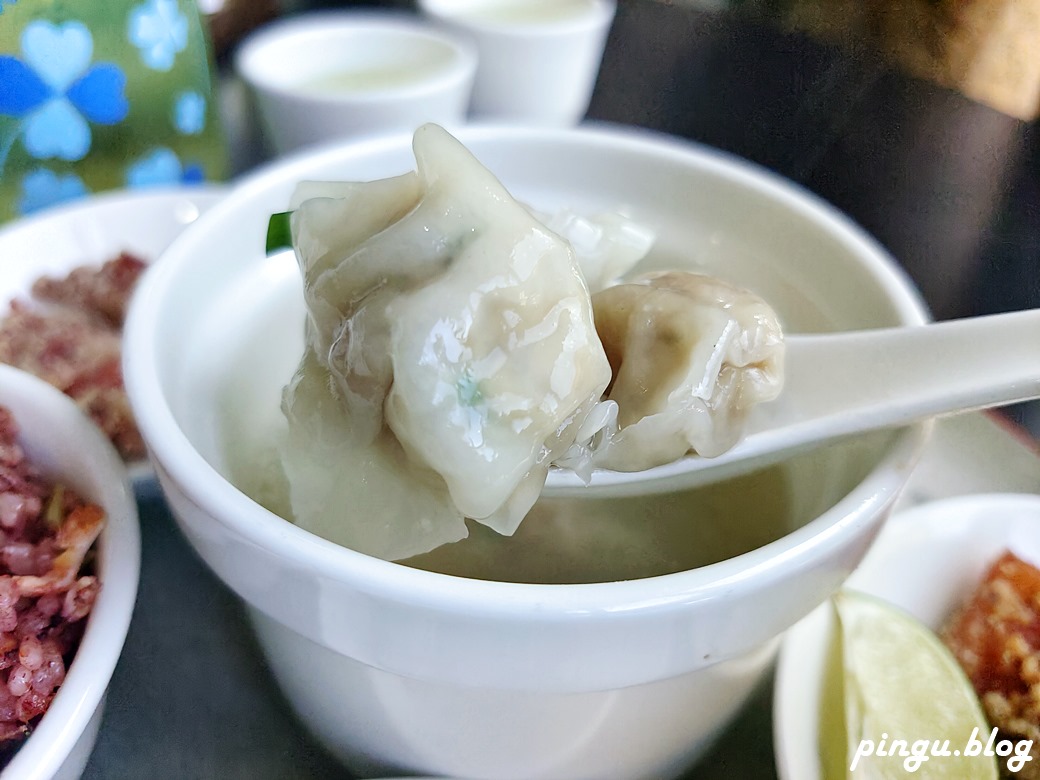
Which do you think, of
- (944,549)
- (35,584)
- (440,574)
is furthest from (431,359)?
(944,549)

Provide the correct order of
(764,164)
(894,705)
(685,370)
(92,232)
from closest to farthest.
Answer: (685,370)
(894,705)
(92,232)
(764,164)

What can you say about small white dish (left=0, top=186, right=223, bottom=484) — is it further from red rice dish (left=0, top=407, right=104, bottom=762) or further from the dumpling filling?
the dumpling filling

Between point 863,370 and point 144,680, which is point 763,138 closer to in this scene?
point 863,370

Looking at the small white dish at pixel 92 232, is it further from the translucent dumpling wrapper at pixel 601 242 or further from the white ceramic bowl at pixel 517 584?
the translucent dumpling wrapper at pixel 601 242

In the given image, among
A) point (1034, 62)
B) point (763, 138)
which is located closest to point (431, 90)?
point (763, 138)

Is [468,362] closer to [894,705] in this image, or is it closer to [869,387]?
[869,387]

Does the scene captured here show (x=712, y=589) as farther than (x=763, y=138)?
No

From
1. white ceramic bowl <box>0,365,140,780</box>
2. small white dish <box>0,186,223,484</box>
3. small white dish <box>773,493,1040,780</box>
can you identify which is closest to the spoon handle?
small white dish <box>773,493,1040,780</box>
